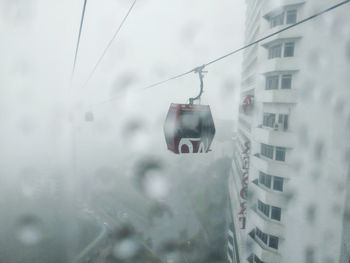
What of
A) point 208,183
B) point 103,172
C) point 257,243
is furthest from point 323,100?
point 103,172

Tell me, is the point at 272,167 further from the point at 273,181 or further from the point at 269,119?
the point at 269,119

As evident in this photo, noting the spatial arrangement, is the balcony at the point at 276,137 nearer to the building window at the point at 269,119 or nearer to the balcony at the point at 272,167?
the building window at the point at 269,119

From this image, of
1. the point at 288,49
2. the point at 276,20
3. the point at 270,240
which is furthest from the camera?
the point at 270,240

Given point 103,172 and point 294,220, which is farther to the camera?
point 103,172

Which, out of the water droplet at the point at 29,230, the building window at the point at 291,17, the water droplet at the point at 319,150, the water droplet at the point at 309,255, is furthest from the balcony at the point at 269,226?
the water droplet at the point at 29,230

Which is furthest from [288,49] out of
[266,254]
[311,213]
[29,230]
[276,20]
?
[29,230]

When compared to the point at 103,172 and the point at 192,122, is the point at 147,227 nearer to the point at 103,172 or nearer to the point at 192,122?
the point at 103,172

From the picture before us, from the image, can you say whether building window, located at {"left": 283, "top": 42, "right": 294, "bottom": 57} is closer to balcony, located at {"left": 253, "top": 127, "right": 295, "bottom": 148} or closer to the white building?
the white building
